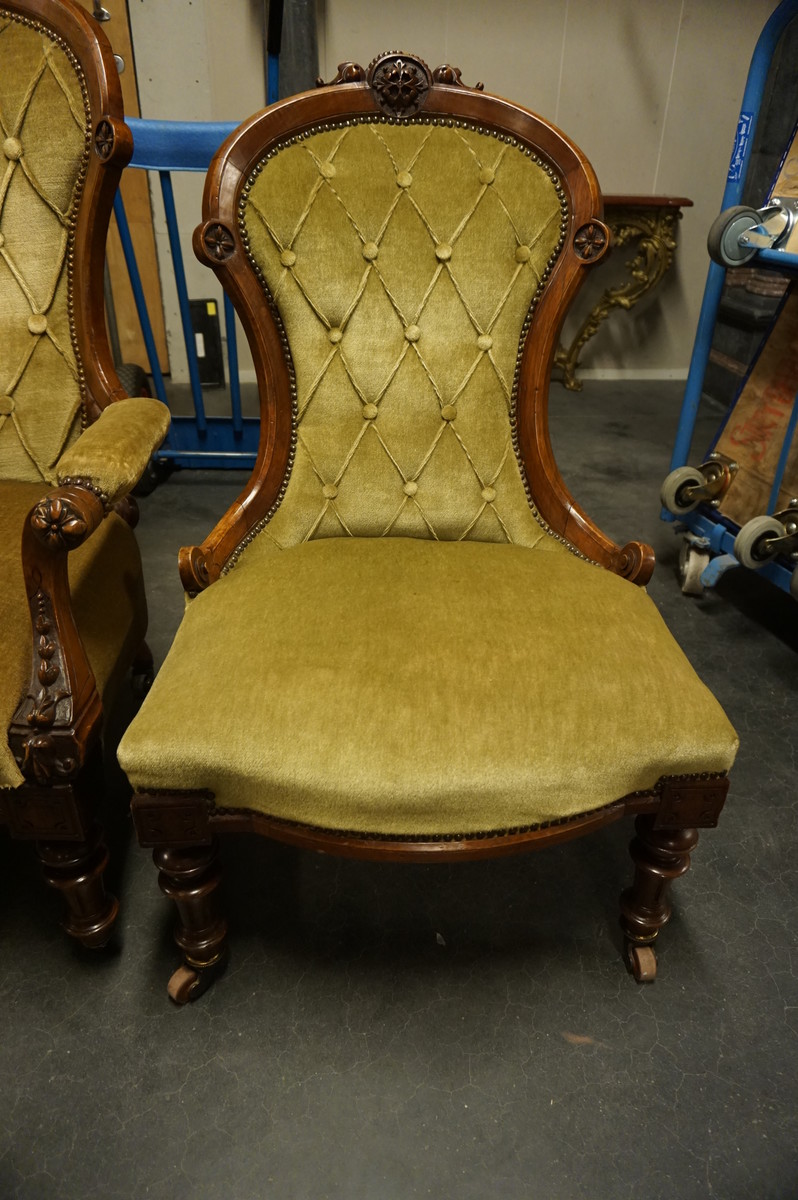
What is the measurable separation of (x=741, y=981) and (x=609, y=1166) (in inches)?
13.1

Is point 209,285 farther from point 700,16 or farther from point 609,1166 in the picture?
point 609,1166

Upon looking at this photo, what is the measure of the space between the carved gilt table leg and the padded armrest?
8.00ft

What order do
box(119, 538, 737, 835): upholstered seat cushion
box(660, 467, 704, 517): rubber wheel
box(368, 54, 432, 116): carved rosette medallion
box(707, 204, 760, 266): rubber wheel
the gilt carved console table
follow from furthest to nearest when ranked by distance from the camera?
1. the gilt carved console table
2. box(660, 467, 704, 517): rubber wheel
3. box(707, 204, 760, 266): rubber wheel
4. box(368, 54, 432, 116): carved rosette medallion
5. box(119, 538, 737, 835): upholstered seat cushion

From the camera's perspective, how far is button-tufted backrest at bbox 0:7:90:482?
3.56 ft

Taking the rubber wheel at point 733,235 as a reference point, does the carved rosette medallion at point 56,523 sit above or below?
below

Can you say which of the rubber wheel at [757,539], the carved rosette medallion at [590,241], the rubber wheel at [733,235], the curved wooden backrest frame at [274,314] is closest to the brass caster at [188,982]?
the curved wooden backrest frame at [274,314]

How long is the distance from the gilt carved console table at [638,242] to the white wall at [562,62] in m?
0.35

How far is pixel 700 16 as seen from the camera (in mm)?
3225

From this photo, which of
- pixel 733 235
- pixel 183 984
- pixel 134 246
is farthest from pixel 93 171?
pixel 134 246

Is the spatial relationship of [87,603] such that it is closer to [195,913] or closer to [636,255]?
[195,913]

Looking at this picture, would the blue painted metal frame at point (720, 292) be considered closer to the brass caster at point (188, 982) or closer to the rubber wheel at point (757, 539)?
the rubber wheel at point (757, 539)

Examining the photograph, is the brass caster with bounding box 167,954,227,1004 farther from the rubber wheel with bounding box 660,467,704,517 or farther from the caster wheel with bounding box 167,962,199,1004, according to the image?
the rubber wheel with bounding box 660,467,704,517

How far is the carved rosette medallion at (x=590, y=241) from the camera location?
3.41 ft

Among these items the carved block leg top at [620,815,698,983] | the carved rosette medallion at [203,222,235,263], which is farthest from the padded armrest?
the carved block leg top at [620,815,698,983]
